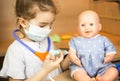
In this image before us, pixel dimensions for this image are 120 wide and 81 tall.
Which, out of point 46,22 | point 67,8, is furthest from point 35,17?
point 67,8

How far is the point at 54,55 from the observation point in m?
1.02

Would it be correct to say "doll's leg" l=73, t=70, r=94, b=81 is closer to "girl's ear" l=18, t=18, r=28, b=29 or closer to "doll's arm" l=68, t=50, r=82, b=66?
"doll's arm" l=68, t=50, r=82, b=66

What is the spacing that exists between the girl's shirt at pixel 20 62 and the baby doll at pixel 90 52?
198 mm

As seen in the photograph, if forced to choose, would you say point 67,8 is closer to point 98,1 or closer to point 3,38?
point 98,1

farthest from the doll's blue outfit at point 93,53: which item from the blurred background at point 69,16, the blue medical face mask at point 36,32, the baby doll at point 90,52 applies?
the blurred background at point 69,16

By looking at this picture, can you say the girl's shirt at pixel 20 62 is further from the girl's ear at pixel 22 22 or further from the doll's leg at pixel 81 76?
the doll's leg at pixel 81 76

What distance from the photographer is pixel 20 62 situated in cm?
107

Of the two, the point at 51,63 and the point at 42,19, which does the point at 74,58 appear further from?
the point at 42,19

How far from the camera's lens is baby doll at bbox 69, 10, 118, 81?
98cm

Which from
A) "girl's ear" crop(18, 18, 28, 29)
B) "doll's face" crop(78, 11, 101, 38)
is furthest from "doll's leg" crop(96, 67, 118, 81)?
"girl's ear" crop(18, 18, 28, 29)

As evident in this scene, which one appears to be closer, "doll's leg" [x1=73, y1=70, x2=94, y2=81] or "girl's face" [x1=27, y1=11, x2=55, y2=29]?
"doll's leg" [x1=73, y1=70, x2=94, y2=81]

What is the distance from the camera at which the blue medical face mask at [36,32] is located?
43.8 inches

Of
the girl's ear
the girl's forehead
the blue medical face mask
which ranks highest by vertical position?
the girl's forehead

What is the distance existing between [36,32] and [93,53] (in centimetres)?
29
